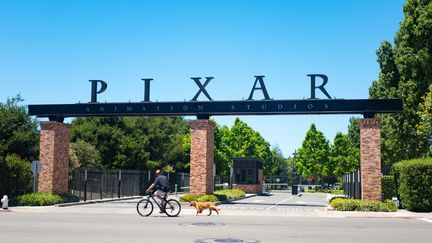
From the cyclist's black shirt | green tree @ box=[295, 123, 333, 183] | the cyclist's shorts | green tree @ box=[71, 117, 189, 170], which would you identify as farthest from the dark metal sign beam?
green tree @ box=[295, 123, 333, 183]

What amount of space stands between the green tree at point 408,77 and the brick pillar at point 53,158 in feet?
71.8

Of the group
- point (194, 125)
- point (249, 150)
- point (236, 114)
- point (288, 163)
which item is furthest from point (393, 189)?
point (288, 163)

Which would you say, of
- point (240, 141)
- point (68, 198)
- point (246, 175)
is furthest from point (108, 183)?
point (240, 141)

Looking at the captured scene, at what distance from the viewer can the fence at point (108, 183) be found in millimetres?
32156

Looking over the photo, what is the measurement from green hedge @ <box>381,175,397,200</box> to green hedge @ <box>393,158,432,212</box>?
274 centimetres

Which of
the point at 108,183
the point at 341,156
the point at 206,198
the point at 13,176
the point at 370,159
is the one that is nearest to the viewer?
the point at 370,159

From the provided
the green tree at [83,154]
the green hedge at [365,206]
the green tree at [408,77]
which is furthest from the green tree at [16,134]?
the green tree at [408,77]

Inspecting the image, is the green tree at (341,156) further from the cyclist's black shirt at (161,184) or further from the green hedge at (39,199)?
the cyclist's black shirt at (161,184)

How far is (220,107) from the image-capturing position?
29.7m

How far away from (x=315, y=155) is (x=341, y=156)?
4.34 metres

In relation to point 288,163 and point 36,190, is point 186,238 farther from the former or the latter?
point 288,163

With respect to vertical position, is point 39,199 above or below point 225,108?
below

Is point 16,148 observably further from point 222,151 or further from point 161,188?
point 222,151

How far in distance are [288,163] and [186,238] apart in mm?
153496
